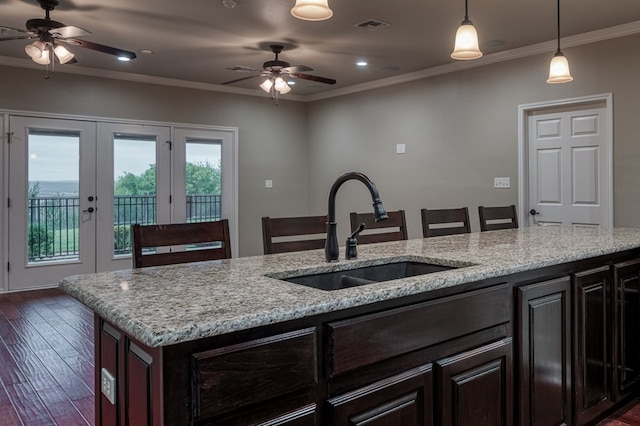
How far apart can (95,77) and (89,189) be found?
139cm

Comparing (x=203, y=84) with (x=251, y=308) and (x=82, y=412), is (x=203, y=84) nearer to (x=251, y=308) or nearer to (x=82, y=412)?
(x=82, y=412)

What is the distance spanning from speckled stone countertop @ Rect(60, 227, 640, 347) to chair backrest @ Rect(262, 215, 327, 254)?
211 mm

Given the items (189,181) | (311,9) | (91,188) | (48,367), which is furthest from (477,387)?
(189,181)

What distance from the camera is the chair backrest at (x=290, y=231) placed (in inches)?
89.6

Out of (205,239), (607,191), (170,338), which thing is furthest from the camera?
(607,191)

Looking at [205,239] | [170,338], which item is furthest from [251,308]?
[205,239]

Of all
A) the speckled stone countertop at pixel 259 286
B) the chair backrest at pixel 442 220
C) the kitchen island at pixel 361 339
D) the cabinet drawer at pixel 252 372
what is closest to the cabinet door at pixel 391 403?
the kitchen island at pixel 361 339

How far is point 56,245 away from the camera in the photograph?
596cm

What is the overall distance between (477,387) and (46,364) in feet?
9.69

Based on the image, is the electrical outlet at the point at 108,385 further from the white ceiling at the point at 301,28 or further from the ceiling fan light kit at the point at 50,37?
the white ceiling at the point at 301,28

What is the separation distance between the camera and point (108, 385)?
1325 mm

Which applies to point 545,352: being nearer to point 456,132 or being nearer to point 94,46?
point 94,46

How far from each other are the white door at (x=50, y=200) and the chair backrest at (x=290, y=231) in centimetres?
457

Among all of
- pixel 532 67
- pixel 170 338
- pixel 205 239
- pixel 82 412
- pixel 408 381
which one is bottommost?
pixel 82 412
